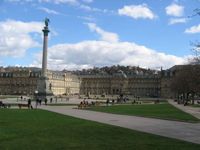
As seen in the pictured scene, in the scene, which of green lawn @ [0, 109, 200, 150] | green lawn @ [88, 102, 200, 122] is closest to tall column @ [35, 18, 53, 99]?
green lawn @ [88, 102, 200, 122]

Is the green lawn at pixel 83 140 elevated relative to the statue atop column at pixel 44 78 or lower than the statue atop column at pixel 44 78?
lower

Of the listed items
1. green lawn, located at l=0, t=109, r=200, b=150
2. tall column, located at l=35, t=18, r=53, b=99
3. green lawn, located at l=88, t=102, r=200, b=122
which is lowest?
green lawn, located at l=0, t=109, r=200, b=150

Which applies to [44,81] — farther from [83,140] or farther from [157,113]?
[83,140]

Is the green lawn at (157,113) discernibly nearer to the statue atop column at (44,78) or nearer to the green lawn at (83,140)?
the green lawn at (83,140)

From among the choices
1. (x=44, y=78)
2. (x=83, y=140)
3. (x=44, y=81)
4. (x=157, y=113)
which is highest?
(x=44, y=78)

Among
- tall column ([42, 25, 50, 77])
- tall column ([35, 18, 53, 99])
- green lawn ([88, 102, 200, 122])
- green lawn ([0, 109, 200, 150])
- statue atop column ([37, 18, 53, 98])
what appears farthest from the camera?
tall column ([42, 25, 50, 77])

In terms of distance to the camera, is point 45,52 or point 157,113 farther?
point 45,52

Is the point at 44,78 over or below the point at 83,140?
over

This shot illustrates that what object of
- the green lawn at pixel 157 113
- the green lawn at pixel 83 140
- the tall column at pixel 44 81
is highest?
the tall column at pixel 44 81

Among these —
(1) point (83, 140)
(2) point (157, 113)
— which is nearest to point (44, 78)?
(2) point (157, 113)

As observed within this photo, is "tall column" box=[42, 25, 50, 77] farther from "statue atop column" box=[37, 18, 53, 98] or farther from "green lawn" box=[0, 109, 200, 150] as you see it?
"green lawn" box=[0, 109, 200, 150]

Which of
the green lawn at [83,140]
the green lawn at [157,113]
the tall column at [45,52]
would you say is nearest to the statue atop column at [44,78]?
→ the tall column at [45,52]

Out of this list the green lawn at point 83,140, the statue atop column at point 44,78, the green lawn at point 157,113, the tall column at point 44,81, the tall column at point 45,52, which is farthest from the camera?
the tall column at point 45,52

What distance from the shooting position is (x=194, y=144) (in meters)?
21.7
